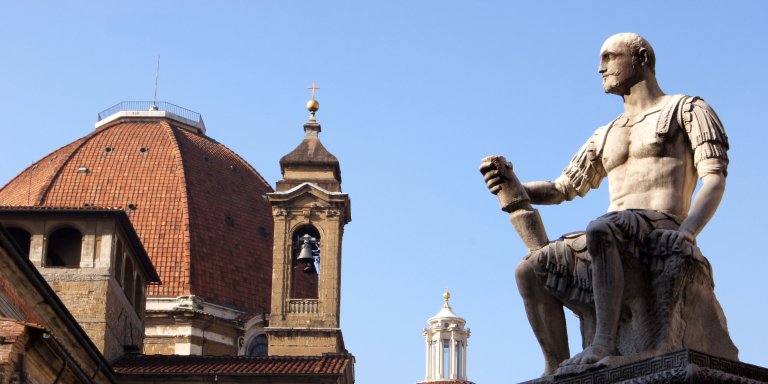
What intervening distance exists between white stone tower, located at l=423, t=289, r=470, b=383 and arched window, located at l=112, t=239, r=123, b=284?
37255mm

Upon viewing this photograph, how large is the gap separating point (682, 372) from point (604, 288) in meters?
0.84

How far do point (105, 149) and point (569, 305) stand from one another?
62626 mm

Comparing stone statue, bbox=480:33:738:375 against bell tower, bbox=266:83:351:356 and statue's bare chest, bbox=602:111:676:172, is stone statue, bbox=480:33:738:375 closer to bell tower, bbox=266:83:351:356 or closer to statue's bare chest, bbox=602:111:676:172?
statue's bare chest, bbox=602:111:676:172

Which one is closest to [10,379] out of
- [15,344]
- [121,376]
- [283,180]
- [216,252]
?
[15,344]

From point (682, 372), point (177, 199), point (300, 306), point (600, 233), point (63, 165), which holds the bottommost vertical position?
point (682, 372)

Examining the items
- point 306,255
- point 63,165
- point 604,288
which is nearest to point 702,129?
point 604,288

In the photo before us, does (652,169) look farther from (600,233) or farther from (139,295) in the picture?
(139,295)

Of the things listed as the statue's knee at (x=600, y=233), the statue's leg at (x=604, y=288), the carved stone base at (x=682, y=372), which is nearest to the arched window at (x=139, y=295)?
the statue's leg at (x=604, y=288)

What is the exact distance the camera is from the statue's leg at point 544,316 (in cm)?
891

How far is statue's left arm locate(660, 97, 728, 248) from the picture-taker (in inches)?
338

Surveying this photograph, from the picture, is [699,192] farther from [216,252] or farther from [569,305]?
[216,252]

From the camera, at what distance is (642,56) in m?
9.15

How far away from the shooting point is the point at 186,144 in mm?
71812

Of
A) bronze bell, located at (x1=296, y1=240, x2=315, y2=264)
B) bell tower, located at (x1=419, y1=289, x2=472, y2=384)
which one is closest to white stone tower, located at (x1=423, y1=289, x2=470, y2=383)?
bell tower, located at (x1=419, y1=289, x2=472, y2=384)
